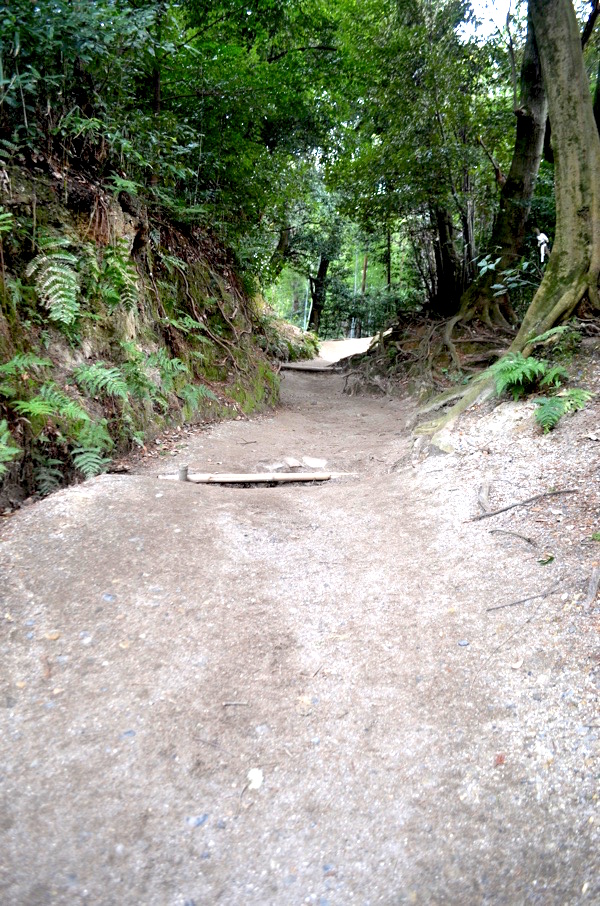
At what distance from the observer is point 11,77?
516 cm

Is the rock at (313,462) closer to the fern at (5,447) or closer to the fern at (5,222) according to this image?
the fern at (5,447)

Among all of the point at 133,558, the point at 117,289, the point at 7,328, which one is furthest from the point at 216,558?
the point at 117,289

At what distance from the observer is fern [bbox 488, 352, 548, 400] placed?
16.9 feet

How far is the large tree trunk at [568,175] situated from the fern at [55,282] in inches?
182

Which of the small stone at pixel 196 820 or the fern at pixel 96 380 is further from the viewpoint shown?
the fern at pixel 96 380

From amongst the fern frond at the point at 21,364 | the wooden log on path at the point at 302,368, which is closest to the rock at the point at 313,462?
the fern frond at the point at 21,364

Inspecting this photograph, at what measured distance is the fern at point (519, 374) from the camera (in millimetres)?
5164

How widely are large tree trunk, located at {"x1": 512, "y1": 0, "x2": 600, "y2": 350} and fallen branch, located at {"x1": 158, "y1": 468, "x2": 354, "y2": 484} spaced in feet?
8.50

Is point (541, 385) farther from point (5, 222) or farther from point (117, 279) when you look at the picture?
point (5, 222)

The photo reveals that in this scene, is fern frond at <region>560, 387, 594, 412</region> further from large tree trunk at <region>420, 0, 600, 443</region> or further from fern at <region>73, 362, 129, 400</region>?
fern at <region>73, 362, 129, 400</region>

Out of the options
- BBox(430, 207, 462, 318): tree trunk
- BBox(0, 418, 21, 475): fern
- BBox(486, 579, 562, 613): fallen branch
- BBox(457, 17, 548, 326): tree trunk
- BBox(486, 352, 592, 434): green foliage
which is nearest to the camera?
BBox(486, 579, 562, 613): fallen branch

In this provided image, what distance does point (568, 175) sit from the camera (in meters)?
6.07

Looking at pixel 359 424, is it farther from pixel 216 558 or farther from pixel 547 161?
pixel 547 161

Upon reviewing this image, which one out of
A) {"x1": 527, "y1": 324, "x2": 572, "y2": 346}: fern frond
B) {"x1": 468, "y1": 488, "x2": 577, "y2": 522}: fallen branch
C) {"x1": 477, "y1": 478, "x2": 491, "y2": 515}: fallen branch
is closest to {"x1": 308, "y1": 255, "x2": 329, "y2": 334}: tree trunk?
{"x1": 527, "y1": 324, "x2": 572, "y2": 346}: fern frond
